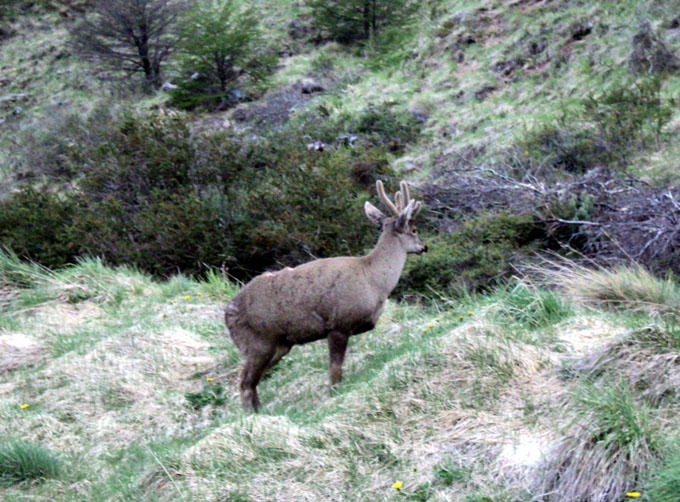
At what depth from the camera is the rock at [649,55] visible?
18.4 metres

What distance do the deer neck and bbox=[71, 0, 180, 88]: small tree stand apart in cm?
2893

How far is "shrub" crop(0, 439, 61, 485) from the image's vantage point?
6.07 m

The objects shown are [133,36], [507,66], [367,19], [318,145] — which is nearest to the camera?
[318,145]

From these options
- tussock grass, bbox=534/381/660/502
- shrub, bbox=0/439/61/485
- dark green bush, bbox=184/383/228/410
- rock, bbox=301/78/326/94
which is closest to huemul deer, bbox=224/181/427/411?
dark green bush, bbox=184/383/228/410

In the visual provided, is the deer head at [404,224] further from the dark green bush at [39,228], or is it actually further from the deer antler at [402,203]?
the dark green bush at [39,228]

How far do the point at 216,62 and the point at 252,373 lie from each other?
83.3 feet

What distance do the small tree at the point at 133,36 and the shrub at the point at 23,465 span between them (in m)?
30.1

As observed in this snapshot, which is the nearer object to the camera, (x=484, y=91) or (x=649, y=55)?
(x=649, y=55)

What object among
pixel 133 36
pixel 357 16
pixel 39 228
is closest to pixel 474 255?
pixel 39 228

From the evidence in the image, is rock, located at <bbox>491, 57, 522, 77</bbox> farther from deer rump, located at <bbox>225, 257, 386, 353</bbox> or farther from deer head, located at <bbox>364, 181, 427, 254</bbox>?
deer rump, located at <bbox>225, 257, 386, 353</bbox>

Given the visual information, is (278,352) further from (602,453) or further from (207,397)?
(602,453)

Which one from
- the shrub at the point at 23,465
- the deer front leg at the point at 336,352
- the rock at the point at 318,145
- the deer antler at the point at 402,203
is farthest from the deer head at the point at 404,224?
the rock at the point at 318,145

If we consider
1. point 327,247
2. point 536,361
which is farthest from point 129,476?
point 327,247

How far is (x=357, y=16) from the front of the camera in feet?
106
